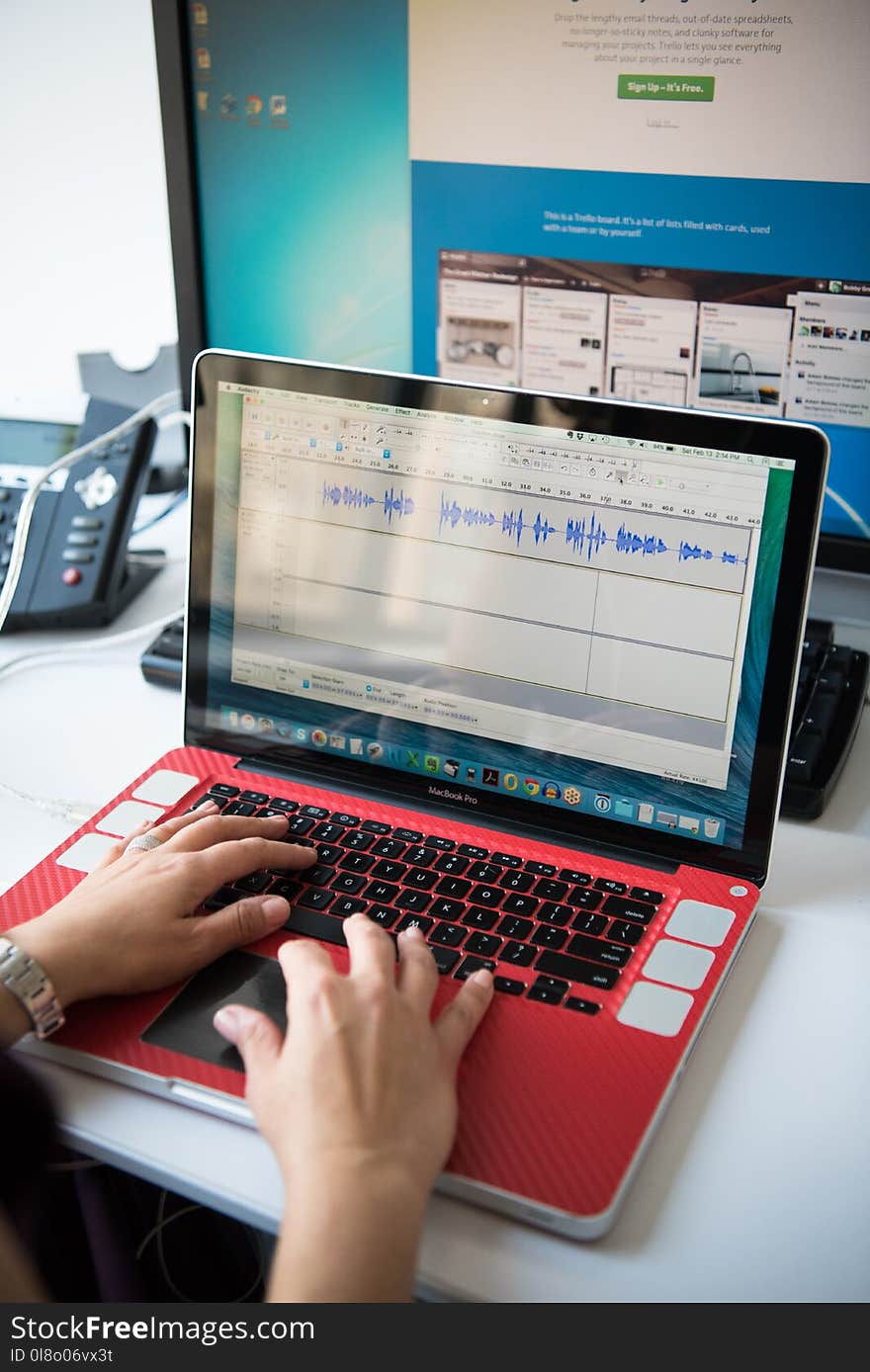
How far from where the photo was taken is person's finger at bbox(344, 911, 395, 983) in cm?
65

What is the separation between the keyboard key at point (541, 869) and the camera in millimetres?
772

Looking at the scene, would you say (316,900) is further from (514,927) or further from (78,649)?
(78,649)

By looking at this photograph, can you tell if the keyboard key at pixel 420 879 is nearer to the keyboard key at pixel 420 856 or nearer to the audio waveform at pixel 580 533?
the keyboard key at pixel 420 856

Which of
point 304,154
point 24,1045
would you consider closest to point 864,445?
point 304,154

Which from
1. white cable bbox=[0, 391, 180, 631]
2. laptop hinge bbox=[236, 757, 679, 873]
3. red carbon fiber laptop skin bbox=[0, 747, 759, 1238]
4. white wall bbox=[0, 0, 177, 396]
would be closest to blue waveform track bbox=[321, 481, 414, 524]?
laptop hinge bbox=[236, 757, 679, 873]

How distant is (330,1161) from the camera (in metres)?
0.55

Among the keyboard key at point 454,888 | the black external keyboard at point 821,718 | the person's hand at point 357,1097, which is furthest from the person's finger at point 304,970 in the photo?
the black external keyboard at point 821,718

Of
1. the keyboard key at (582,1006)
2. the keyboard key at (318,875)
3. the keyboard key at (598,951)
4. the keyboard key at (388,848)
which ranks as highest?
the keyboard key at (388,848)

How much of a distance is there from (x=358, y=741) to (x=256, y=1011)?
0.26 meters

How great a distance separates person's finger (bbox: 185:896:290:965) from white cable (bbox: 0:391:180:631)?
0.51 meters

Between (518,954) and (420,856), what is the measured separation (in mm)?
112

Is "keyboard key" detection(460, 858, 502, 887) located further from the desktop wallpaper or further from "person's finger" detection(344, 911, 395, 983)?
the desktop wallpaper

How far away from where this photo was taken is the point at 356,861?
785mm

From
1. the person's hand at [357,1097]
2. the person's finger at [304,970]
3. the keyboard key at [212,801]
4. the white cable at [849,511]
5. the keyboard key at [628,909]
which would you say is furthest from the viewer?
the white cable at [849,511]
